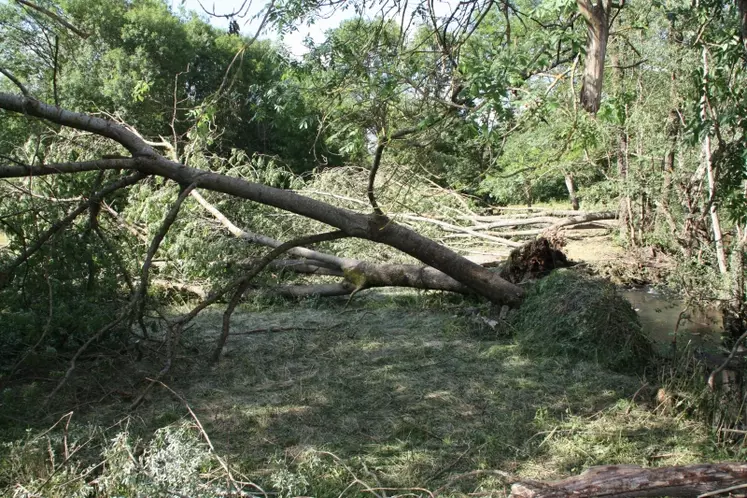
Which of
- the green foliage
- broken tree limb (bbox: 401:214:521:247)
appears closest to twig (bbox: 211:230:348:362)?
the green foliage

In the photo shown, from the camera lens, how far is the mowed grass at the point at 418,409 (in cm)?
376

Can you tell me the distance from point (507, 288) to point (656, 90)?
4172 mm

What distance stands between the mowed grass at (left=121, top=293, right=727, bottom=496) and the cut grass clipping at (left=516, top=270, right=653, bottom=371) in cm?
20

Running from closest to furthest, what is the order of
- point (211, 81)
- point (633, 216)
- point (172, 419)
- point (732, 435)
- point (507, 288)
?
point (732, 435)
point (172, 419)
point (507, 288)
point (633, 216)
point (211, 81)

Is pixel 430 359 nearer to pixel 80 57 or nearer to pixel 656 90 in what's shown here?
pixel 656 90

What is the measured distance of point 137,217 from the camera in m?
8.56

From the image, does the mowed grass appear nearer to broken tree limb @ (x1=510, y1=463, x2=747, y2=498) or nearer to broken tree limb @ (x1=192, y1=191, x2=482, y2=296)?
broken tree limb @ (x1=510, y1=463, x2=747, y2=498)

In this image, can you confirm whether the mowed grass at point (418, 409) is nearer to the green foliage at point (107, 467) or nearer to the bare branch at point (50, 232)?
the green foliage at point (107, 467)

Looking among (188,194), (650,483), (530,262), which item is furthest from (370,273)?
(650,483)

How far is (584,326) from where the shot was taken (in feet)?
18.5

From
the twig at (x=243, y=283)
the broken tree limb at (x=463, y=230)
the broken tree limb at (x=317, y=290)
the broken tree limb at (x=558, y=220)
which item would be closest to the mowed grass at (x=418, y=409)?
the twig at (x=243, y=283)

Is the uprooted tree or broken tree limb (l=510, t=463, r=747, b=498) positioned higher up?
the uprooted tree

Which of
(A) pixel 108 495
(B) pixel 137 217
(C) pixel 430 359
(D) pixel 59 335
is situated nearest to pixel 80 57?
(B) pixel 137 217

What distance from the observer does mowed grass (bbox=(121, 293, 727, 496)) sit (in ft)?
12.3
